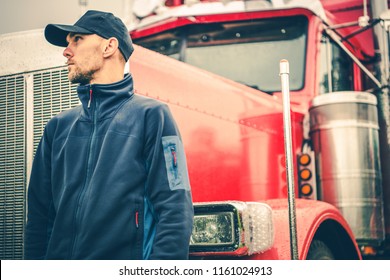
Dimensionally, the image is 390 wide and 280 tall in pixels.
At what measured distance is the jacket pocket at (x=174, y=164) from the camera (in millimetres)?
1527

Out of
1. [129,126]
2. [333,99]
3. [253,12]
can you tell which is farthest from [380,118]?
[129,126]

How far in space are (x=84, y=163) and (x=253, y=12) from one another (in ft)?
5.36

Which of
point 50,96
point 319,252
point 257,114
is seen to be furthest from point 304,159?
point 50,96

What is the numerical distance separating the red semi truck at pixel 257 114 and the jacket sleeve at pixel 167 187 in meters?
0.39

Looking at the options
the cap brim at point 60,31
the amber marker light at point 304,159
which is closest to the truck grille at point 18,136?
the cap brim at point 60,31

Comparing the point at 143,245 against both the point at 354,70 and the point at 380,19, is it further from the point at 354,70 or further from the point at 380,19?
the point at 354,70

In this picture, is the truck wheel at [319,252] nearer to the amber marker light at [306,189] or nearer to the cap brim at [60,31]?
the amber marker light at [306,189]

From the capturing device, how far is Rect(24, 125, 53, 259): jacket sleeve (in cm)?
170

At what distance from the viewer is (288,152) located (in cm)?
198

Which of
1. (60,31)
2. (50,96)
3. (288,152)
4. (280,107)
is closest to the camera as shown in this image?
(60,31)

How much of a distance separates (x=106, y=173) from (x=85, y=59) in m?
0.36

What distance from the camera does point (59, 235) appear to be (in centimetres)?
161

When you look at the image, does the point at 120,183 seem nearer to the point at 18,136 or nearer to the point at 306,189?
the point at 18,136

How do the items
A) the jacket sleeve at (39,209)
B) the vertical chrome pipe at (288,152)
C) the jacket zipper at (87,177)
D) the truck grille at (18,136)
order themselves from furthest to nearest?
the truck grille at (18,136) < the vertical chrome pipe at (288,152) < the jacket sleeve at (39,209) < the jacket zipper at (87,177)
